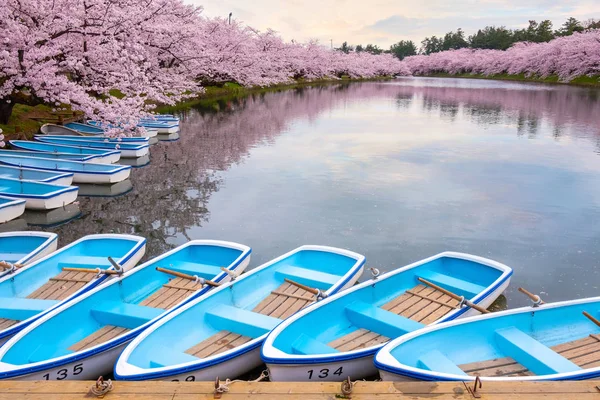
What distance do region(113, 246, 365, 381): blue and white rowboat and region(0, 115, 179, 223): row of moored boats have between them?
7.86 meters

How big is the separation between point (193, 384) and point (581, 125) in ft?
109

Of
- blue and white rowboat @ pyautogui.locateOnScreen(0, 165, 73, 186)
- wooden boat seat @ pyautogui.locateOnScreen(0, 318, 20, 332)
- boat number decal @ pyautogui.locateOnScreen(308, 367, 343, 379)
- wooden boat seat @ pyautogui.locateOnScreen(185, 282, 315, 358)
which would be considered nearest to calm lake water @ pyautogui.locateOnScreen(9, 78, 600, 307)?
blue and white rowboat @ pyautogui.locateOnScreen(0, 165, 73, 186)

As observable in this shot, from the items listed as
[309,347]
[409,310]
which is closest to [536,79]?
[409,310]

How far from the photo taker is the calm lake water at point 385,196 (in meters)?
11.3

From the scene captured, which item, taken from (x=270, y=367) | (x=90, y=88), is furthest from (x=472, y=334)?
(x=90, y=88)

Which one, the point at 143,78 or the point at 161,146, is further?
the point at 161,146

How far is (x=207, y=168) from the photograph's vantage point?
19375mm

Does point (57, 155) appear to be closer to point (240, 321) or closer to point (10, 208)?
point (10, 208)

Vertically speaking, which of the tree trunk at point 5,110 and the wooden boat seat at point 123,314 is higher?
the tree trunk at point 5,110

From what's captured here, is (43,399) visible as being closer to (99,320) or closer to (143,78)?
(99,320)

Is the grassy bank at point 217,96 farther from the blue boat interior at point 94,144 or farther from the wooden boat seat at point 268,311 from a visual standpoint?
the wooden boat seat at point 268,311

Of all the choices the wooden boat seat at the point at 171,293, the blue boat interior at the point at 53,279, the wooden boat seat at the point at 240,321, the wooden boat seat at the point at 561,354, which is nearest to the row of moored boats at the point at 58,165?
the blue boat interior at the point at 53,279

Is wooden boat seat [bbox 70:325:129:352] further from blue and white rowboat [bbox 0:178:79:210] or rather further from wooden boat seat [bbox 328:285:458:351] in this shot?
blue and white rowboat [bbox 0:178:79:210]

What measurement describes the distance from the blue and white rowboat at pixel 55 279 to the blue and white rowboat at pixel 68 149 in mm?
9386
